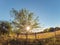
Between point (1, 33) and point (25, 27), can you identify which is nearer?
point (1, 33)

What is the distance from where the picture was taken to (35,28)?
132ft

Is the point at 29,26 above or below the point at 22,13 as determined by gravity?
below

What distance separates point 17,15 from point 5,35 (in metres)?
7.76

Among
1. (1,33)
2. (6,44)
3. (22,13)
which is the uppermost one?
(22,13)

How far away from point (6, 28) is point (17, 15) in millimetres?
6145

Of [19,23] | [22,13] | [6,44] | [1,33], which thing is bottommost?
[6,44]

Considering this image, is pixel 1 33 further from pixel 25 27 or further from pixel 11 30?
pixel 25 27

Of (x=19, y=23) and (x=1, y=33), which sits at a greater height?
(x=19, y=23)

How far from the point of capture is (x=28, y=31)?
38.3 m

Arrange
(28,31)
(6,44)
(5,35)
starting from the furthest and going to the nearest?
(28,31) → (5,35) → (6,44)

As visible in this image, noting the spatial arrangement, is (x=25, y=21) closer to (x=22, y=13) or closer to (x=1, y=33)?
(x=22, y=13)

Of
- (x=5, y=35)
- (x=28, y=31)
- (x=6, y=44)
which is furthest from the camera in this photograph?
(x=28, y=31)

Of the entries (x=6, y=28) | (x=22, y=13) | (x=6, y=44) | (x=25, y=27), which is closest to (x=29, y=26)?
(x=25, y=27)

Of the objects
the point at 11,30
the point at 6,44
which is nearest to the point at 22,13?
the point at 11,30
